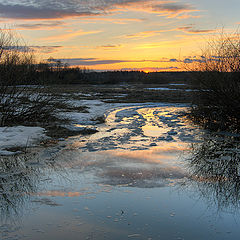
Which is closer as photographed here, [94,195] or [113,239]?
[113,239]

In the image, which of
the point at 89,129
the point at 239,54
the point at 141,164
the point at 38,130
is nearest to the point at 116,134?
the point at 89,129

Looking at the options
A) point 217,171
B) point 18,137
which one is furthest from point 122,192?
point 18,137

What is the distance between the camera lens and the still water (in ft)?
13.1

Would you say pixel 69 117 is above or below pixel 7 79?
below

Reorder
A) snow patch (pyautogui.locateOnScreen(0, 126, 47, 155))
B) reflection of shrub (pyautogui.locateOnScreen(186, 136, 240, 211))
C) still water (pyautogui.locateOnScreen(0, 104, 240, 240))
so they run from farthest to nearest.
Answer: snow patch (pyautogui.locateOnScreen(0, 126, 47, 155)) < reflection of shrub (pyautogui.locateOnScreen(186, 136, 240, 211)) < still water (pyautogui.locateOnScreen(0, 104, 240, 240))

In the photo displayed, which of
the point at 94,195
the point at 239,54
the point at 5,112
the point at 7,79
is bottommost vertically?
the point at 94,195

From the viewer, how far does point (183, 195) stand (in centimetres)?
530

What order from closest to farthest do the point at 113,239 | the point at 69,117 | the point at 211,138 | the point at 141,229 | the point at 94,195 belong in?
the point at 113,239, the point at 141,229, the point at 94,195, the point at 211,138, the point at 69,117

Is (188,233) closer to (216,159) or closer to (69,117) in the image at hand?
(216,159)

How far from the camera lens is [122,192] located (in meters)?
5.39

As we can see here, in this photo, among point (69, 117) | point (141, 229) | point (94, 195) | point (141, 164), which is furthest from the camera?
point (69, 117)

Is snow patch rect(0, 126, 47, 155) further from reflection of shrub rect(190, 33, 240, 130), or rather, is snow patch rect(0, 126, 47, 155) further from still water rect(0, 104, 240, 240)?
reflection of shrub rect(190, 33, 240, 130)

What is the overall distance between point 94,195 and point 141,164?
7.72ft

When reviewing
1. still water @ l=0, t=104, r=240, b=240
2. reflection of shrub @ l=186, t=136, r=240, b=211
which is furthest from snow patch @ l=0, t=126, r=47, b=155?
reflection of shrub @ l=186, t=136, r=240, b=211
